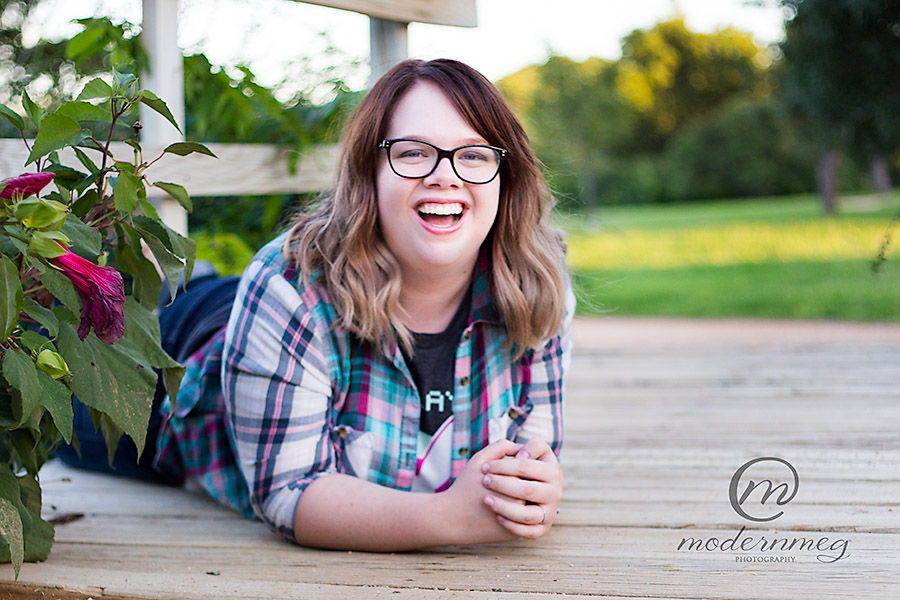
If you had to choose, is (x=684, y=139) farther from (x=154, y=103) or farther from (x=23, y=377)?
(x=23, y=377)

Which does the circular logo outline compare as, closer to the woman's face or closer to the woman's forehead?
the woman's face

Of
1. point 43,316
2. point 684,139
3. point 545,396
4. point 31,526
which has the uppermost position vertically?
point 684,139

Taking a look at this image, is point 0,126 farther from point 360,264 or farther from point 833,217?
point 833,217

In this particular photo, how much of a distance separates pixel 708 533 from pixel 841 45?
30.7 feet

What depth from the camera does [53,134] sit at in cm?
120

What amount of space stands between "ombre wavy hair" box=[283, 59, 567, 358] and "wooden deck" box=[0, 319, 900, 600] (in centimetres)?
42

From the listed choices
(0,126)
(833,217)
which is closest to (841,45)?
(833,217)

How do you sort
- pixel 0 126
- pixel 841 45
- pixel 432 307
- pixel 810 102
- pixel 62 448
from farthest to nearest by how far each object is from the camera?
1. pixel 810 102
2. pixel 841 45
3. pixel 0 126
4. pixel 62 448
5. pixel 432 307

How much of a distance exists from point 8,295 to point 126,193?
0.26 meters

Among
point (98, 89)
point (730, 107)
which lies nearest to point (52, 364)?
point (98, 89)

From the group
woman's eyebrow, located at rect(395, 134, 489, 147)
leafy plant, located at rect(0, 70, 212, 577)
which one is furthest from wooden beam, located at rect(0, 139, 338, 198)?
leafy plant, located at rect(0, 70, 212, 577)

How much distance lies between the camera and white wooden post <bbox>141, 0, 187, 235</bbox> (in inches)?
81.8

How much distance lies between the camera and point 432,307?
1.83 meters

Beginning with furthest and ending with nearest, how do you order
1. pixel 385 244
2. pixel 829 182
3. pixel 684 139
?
pixel 684 139, pixel 829 182, pixel 385 244
